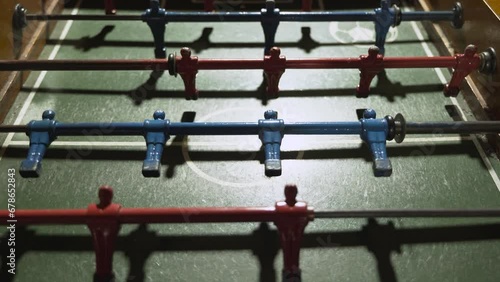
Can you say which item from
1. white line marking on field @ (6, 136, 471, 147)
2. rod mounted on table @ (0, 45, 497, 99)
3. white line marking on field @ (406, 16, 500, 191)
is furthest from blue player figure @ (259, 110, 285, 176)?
white line marking on field @ (406, 16, 500, 191)

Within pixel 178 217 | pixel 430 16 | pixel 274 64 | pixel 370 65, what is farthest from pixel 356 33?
pixel 178 217

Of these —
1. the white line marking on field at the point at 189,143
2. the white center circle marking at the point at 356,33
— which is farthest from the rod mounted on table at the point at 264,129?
the white center circle marking at the point at 356,33

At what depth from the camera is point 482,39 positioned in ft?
9.90

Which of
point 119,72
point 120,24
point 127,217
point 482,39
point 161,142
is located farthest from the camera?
point 120,24

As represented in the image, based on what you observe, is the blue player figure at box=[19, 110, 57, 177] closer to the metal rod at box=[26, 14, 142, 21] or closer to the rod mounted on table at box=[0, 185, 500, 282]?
the rod mounted on table at box=[0, 185, 500, 282]

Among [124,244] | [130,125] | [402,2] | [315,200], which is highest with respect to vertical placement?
[402,2]

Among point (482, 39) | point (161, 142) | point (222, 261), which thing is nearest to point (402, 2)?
point (482, 39)

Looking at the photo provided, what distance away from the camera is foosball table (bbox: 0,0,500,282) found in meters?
2.16

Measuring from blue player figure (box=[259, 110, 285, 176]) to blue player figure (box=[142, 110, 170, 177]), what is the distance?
1.73ft

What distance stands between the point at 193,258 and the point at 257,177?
62cm

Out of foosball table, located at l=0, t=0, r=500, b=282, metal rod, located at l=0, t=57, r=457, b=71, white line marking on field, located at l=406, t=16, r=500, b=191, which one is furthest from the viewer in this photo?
metal rod, located at l=0, t=57, r=457, b=71

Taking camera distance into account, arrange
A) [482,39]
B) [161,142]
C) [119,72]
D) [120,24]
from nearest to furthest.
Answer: [161,142]
[482,39]
[119,72]
[120,24]

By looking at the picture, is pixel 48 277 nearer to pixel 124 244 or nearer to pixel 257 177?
pixel 124 244

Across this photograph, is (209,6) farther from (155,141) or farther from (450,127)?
(450,127)
